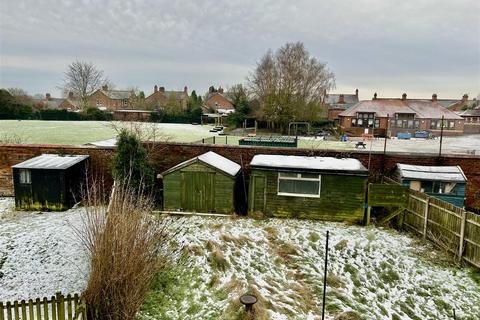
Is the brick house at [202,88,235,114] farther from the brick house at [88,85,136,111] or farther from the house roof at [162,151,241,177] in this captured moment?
the house roof at [162,151,241,177]

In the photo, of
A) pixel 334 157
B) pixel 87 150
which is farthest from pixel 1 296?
pixel 334 157

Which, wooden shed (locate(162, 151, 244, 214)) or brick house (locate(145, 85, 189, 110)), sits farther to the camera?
brick house (locate(145, 85, 189, 110))

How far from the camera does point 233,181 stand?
11.7m

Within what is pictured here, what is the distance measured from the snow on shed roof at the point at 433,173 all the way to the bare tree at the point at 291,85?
30164 mm

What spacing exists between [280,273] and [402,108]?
153 ft

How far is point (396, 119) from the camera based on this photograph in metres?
46.3

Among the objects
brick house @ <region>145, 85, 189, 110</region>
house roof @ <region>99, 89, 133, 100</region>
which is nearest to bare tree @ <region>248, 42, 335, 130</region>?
brick house @ <region>145, 85, 189, 110</region>

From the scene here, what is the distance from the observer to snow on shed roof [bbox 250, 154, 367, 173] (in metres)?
11.3

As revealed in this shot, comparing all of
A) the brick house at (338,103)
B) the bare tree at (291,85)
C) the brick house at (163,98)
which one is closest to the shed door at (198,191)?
the bare tree at (291,85)

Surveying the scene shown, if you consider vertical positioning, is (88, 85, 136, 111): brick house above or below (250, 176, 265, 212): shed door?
above

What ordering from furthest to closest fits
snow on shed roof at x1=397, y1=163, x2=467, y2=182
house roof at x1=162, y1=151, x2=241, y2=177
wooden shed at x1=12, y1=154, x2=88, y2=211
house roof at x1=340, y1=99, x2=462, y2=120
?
house roof at x1=340, y1=99, x2=462, y2=120 < wooden shed at x1=12, y1=154, x2=88, y2=211 < house roof at x1=162, y1=151, x2=241, y2=177 < snow on shed roof at x1=397, y1=163, x2=467, y2=182

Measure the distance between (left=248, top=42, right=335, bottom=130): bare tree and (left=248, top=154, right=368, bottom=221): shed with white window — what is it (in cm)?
3106

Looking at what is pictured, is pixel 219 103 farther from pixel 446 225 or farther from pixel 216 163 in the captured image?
pixel 446 225

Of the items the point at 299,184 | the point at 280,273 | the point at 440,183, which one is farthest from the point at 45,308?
the point at 440,183
